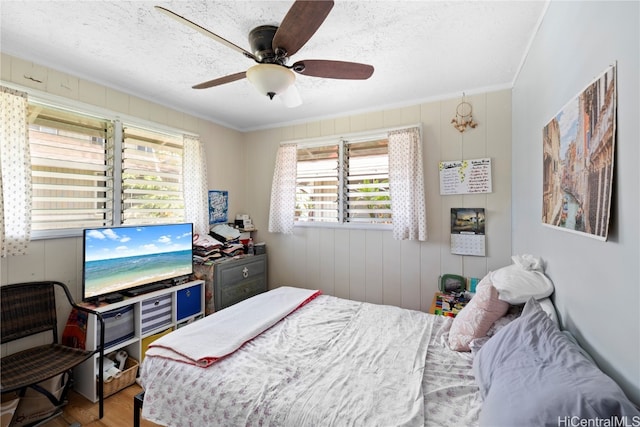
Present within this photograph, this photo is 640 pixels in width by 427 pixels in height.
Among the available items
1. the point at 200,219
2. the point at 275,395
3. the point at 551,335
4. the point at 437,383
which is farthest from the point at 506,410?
the point at 200,219

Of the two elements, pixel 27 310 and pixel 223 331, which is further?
pixel 27 310

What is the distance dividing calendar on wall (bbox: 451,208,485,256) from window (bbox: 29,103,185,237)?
2.89 m

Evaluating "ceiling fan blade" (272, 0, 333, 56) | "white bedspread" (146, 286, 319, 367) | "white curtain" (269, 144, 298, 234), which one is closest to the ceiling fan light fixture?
"ceiling fan blade" (272, 0, 333, 56)

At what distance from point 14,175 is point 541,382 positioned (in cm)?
309

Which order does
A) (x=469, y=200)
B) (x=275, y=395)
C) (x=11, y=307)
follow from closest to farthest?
(x=275, y=395)
(x=11, y=307)
(x=469, y=200)

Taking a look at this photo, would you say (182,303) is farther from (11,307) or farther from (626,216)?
(626,216)

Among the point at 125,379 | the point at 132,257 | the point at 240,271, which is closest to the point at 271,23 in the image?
the point at 132,257

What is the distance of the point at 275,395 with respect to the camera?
1213 millimetres

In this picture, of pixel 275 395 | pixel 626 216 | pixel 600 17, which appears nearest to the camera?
pixel 626 216

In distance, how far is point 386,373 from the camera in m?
1.36

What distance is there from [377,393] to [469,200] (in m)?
2.06

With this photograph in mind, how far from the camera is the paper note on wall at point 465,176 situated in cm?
255

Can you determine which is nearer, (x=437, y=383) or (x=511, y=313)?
(x=437, y=383)

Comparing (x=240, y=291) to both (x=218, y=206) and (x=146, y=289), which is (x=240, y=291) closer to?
(x=146, y=289)
